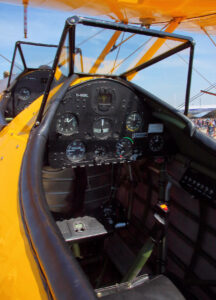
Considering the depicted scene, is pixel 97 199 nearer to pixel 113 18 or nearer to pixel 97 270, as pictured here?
pixel 97 270

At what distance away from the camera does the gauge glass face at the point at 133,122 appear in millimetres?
2588

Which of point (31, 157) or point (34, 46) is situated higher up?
point (34, 46)

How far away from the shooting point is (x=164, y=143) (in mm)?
2684

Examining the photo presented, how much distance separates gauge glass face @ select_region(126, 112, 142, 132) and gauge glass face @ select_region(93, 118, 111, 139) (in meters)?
0.22

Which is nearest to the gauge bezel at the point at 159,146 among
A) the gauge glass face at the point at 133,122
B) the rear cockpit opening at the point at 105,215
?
the gauge glass face at the point at 133,122

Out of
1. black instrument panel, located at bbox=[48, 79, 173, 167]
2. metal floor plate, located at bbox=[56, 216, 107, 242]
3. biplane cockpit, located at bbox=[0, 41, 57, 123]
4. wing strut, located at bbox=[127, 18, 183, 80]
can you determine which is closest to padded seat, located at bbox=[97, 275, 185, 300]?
metal floor plate, located at bbox=[56, 216, 107, 242]

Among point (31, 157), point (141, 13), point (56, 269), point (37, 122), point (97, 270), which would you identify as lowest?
point (97, 270)

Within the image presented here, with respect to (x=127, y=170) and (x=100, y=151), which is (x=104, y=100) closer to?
(x=100, y=151)

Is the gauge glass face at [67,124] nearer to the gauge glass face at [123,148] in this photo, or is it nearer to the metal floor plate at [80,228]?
the gauge glass face at [123,148]

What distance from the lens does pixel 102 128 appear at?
2.52 metres

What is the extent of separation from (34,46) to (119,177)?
4485mm

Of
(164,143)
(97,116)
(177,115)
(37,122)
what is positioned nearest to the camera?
(37,122)

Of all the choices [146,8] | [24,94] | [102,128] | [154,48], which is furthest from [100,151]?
[146,8]

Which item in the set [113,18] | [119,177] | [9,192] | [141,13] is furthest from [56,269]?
[113,18]
